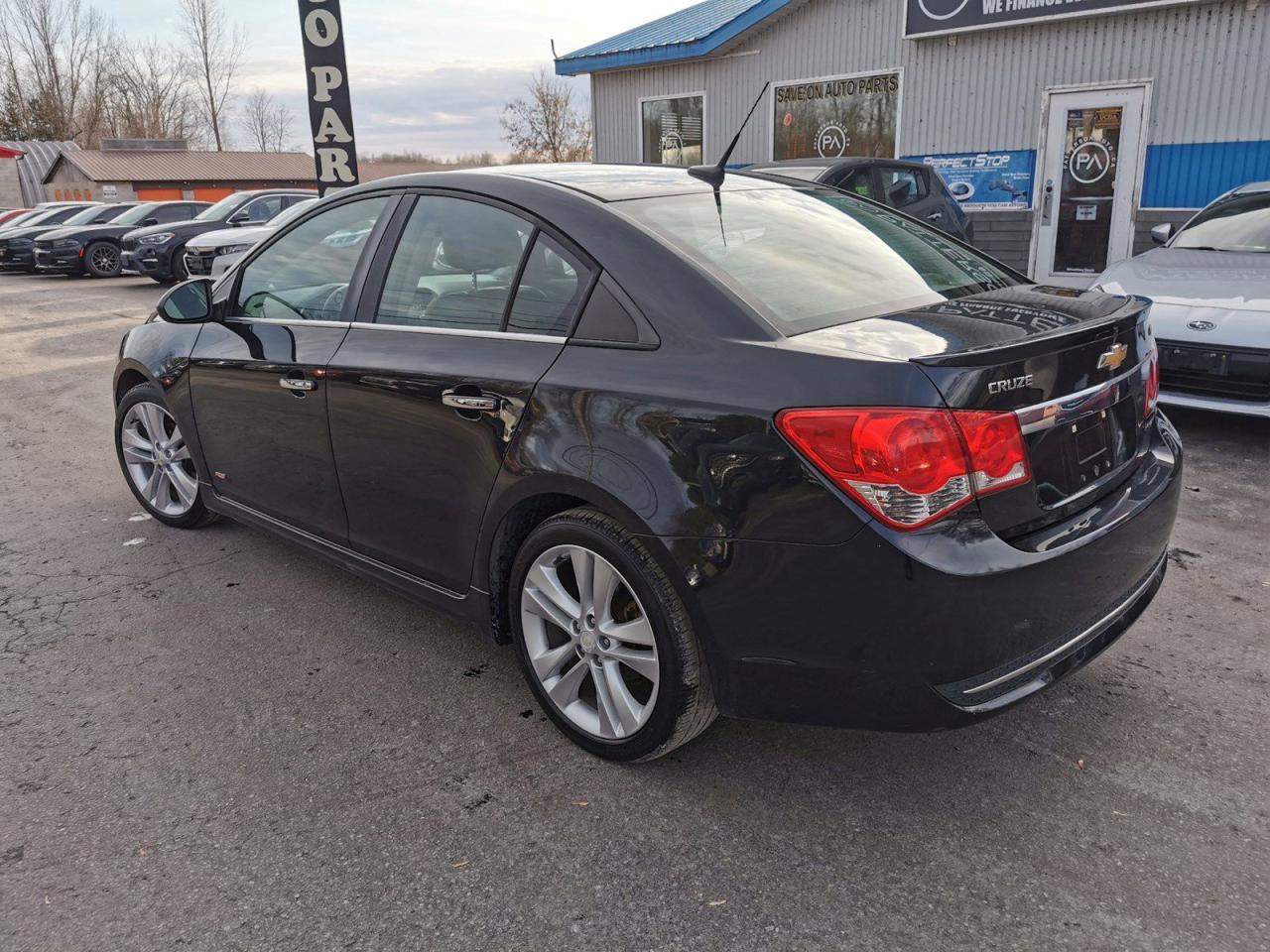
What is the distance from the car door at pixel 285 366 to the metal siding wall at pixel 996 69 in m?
10.8

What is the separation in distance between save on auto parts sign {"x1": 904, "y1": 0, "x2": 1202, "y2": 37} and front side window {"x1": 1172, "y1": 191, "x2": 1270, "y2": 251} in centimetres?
462

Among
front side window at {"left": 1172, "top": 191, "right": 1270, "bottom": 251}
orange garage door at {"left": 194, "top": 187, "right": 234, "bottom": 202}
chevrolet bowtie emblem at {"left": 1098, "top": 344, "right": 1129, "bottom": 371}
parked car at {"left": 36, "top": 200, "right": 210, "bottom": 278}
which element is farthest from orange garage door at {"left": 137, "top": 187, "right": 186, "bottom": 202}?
chevrolet bowtie emblem at {"left": 1098, "top": 344, "right": 1129, "bottom": 371}

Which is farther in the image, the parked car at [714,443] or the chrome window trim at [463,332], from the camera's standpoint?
the chrome window trim at [463,332]

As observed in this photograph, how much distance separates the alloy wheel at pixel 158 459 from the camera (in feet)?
14.9

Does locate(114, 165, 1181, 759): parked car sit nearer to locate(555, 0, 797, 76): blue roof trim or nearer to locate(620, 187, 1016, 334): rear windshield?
locate(620, 187, 1016, 334): rear windshield

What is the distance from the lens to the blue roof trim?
13836mm

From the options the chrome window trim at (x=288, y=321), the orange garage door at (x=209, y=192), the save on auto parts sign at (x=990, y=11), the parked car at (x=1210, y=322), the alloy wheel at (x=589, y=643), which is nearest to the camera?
the alloy wheel at (x=589, y=643)

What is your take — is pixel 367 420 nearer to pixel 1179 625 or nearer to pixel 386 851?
pixel 386 851

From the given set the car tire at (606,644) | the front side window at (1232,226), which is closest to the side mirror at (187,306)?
the car tire at (606,644)

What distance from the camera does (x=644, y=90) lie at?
1567 centimetres

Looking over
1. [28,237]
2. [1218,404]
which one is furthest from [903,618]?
[28,237]

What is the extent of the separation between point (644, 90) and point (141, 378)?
499 inches

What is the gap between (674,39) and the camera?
48.7 ft

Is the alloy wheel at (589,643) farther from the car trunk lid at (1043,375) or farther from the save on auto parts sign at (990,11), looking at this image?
the save on auto parts sign at (990,11)
